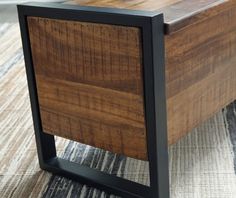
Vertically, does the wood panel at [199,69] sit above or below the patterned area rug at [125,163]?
above

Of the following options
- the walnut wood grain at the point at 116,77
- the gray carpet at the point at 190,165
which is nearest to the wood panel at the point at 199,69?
the walnut wood grain at the point at 116,77

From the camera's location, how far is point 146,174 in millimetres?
1090

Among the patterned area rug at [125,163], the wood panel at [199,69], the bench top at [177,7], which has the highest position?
the bench top at [177,7]

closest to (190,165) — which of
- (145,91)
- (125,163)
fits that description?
(125,163)

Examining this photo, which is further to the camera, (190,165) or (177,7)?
(190,165)

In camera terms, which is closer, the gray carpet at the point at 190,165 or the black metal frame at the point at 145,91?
the black metal frame at the point at 145,91

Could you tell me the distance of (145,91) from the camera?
86cm

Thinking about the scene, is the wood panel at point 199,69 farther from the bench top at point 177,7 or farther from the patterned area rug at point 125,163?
the patterned area rug at point 125,163

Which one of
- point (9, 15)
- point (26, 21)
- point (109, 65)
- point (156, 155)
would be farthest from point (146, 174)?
point (9, 15)

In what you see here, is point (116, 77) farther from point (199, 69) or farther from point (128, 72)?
point (199, 69)

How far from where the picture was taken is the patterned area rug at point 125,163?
1032 mm

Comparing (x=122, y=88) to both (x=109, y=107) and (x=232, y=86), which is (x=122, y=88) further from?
(x=232, y=86)

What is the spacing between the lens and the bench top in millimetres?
863

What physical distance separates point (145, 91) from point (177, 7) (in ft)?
0.70
